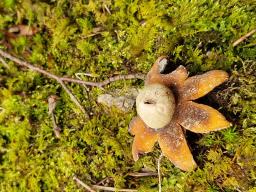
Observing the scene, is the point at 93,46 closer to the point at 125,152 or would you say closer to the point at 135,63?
the point at 135,63

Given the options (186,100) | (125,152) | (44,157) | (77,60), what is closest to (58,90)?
(77,60)

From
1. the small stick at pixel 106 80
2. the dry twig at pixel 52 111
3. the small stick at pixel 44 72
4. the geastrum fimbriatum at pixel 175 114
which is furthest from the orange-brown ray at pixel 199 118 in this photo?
the dry twig at pixel 52 111

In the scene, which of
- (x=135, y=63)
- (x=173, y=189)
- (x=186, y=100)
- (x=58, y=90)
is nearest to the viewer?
(x=186, y=100)

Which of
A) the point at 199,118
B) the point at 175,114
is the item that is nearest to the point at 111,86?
the point at 175,114

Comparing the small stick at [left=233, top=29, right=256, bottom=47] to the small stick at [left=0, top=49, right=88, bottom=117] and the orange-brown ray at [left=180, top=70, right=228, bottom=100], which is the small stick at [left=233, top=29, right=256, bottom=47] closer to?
the orange-brown ray at [left=180, top=70, right=228, bottom=100]

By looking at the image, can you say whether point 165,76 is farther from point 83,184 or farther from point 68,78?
point 83,184

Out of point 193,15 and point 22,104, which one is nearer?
point 193,15

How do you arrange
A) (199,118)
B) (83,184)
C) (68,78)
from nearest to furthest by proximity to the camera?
(199,118), (83,184), (68,78)
